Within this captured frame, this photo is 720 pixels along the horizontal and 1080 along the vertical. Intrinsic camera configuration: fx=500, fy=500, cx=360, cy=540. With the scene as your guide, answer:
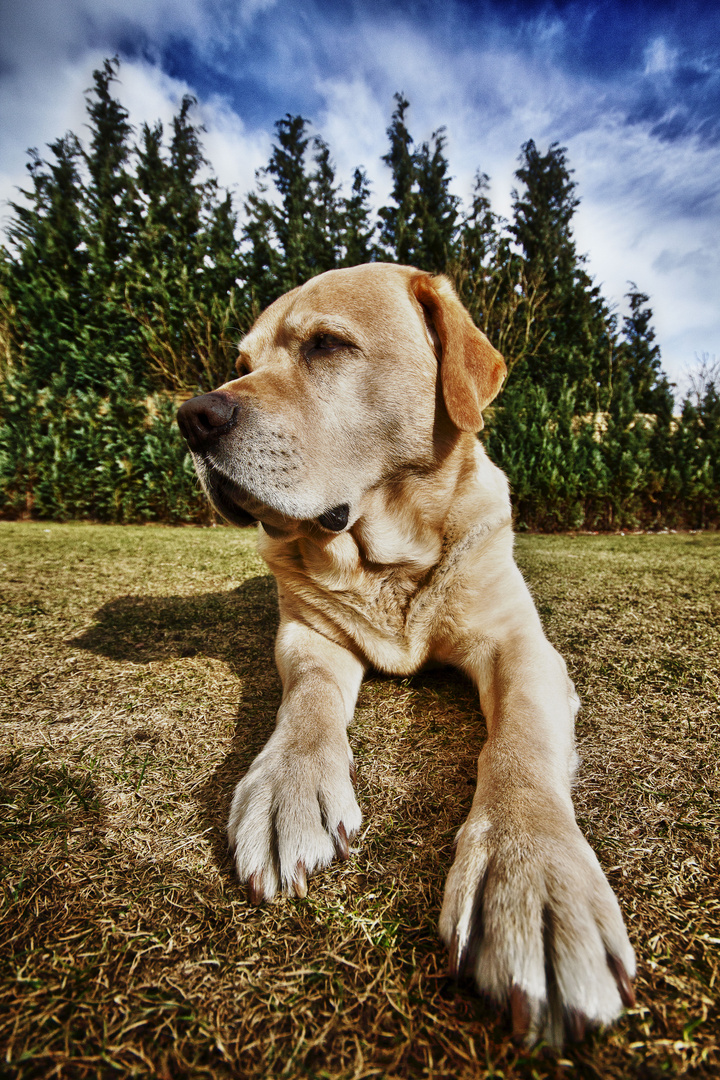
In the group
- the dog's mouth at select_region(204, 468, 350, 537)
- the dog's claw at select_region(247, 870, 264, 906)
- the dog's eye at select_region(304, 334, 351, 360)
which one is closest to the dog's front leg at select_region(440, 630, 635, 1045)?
the dog's claw at select_region(247, 870, 264, 906)

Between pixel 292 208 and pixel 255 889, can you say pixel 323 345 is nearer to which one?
pixel 255 889

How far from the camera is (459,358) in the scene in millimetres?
2025

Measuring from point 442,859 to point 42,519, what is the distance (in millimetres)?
9995

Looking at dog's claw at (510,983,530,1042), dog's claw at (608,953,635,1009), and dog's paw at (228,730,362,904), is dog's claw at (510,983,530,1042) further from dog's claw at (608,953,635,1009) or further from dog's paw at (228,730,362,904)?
dog's paw at (228,730,362,904)

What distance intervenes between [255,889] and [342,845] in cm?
21

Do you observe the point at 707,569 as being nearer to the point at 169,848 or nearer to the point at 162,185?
the point at 169,848

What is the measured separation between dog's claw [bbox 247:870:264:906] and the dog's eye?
1717 millimetres

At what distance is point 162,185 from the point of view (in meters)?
10.0

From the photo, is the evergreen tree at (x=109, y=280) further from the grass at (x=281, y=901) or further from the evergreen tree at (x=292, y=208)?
the grass at (x=281, y=901)

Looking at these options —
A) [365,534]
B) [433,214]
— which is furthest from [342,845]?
[433,214]

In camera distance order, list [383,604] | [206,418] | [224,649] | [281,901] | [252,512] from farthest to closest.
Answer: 1. [224,649]
2. [383,604]
3. [252,512]
4. [206,418]
5. [281,901]

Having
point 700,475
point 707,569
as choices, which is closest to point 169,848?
point 707,569

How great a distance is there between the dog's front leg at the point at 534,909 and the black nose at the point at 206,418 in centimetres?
129

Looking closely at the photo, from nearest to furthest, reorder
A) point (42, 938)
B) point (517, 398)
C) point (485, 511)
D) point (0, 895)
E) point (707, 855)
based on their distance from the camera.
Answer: point (42, 938) → point (0, 895) → point (707, 855) → point (485, 511) → point (517, 398)
